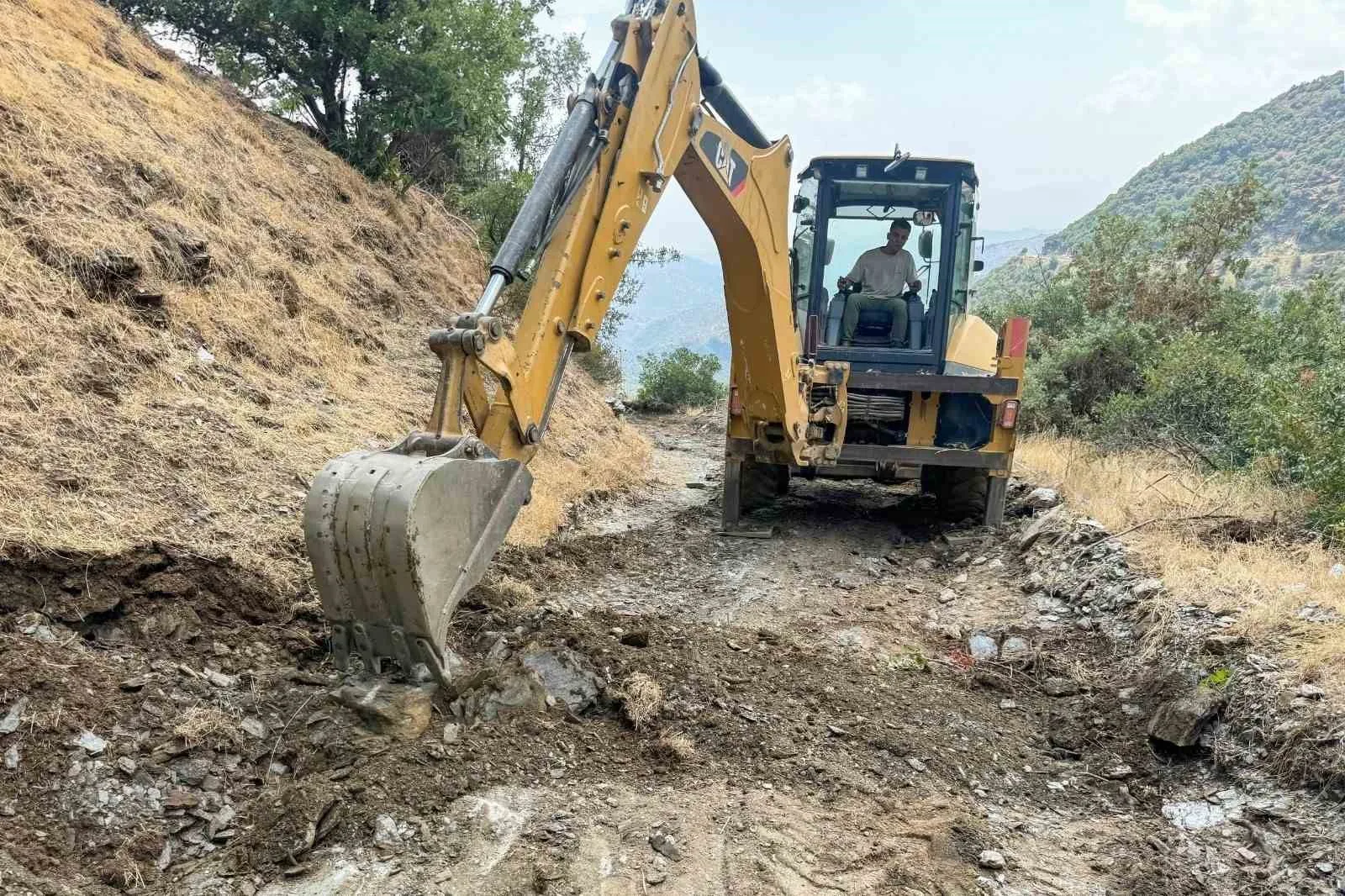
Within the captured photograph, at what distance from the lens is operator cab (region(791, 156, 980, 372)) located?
24.6ft

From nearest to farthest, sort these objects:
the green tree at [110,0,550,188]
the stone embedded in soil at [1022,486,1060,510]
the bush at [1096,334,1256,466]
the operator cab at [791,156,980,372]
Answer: the operator cab at [791,156,980,372] → the stone embedded in soil at [1022,486,1060,510] → the bush at [1096,334,1256,466] → the green tree at [110,0,550,188]

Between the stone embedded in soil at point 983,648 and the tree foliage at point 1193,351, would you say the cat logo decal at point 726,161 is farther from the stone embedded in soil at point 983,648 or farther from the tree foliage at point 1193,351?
the tree foliage at point 1193,351

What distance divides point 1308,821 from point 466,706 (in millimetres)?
3046

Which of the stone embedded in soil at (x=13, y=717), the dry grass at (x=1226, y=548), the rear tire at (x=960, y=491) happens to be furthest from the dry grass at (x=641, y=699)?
the rear tire at (x=960, y=491)

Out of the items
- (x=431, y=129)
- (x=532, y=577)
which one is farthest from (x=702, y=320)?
(x=532, y=577)

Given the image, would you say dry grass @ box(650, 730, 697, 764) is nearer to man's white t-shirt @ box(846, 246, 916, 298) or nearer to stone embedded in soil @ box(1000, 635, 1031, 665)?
stone embedded in soil @ box(1000, 635, 1031, 665)

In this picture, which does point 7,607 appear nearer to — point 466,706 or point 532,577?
point 466,706

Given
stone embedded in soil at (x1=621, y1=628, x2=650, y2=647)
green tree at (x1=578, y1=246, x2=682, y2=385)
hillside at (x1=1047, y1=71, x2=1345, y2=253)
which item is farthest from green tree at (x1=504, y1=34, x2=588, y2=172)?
hillside at (x1=1047, y1=71, x2=1345, y2=253)

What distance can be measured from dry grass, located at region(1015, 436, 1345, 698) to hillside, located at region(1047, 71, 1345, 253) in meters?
41.8

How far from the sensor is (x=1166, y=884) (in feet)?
9.80

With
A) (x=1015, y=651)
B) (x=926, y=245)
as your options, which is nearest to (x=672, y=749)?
(x=1015, y=651)

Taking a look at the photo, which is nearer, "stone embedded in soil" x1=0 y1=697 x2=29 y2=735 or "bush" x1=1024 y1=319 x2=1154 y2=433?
Answer: "stone embedded in soil" x1=0 y1=697 x2=29 y2=735

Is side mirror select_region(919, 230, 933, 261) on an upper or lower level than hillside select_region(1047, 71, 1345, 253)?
lower

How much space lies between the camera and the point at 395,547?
9.85 feet
